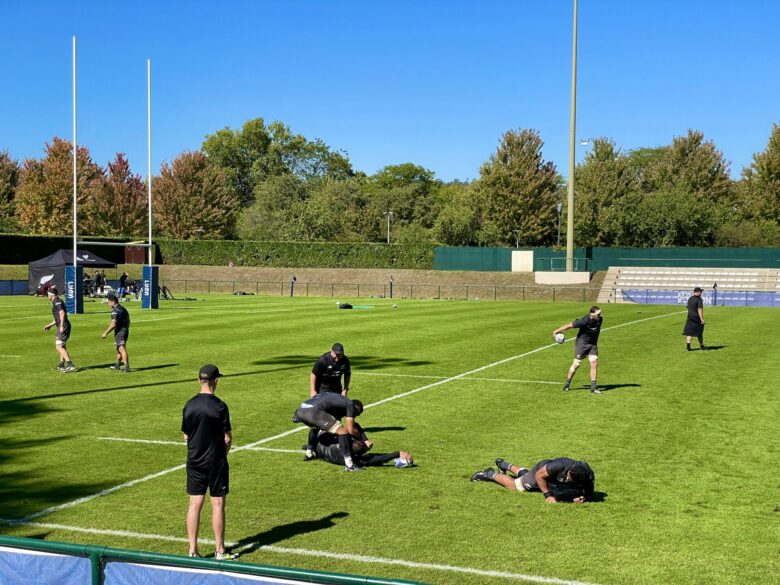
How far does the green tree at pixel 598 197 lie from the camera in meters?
92.2

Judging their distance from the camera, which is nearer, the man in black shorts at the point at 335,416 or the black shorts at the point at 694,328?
the man in black shorts at the point at 335,416

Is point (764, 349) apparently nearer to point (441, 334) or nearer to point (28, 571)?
point (441, 334)

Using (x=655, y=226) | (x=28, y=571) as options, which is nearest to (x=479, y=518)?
(x=28, y=571)

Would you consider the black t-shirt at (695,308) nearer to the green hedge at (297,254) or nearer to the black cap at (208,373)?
the black cap at (208,373)

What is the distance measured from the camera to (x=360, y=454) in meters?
13.2

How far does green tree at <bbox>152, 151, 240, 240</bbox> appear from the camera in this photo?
105 metres

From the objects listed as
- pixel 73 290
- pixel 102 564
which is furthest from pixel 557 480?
pixel 73 290

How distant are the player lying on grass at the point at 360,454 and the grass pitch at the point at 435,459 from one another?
0.21 m

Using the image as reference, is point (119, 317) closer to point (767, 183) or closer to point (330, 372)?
point (330, 372)

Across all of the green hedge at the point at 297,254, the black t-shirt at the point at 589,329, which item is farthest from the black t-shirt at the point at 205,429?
the green hedge at the point at 297,254

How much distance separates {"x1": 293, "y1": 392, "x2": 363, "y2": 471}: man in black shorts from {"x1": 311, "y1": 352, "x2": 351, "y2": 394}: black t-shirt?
81cm

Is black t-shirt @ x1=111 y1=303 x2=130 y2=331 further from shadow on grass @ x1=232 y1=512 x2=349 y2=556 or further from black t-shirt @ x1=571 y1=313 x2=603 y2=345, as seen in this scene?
shadow on grass @ x1=232 y1=512 x2=349 y2=556

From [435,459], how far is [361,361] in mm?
11776

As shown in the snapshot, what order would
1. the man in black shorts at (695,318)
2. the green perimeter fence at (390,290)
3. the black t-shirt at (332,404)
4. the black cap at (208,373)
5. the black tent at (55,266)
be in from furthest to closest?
the green perimeter fence at (390,290) < the black tent at (55,266) < the man in black shorts at (695,318) < the black t-shirt at (332,404) < the black cap at (208,373)
